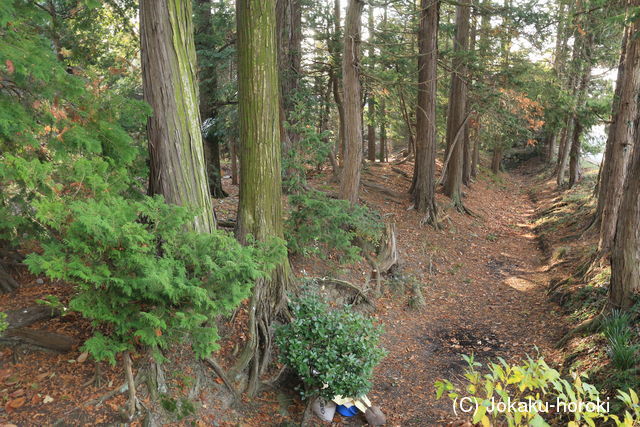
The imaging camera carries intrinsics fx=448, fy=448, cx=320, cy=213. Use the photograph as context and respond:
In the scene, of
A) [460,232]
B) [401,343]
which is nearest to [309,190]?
[401,343]

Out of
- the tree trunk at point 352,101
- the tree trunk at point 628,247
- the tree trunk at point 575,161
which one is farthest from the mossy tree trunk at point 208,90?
the tree trunk at point 575,161

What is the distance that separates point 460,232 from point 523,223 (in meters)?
4.46

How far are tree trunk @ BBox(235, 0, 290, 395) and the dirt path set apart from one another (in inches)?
81.0

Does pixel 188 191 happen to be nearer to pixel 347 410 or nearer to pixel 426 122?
pixel 347 410

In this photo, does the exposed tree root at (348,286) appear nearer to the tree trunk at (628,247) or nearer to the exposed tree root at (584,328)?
the exposed tree root at (584,328)

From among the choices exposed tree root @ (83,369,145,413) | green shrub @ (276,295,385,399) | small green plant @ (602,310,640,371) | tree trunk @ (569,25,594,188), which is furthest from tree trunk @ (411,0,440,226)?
exposed tree root @ (83,369,145,413)

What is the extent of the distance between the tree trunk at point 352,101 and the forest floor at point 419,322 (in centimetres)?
165

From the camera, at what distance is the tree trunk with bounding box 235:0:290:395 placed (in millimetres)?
6207

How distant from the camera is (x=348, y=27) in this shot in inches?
401

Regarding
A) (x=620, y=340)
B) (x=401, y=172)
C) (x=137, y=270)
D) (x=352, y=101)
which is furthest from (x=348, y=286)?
(x=401, y=172)

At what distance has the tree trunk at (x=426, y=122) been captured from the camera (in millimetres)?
13586

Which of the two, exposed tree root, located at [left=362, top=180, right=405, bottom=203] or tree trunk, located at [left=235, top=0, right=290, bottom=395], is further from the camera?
exposed tree root, located at [left=362, top=180, right=405, bottom=203]

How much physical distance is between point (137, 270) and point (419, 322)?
648cm

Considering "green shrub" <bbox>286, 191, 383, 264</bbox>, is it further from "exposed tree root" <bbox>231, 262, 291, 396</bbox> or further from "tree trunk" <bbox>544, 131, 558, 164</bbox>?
"tree trunk" <bbox>544, 131, 558, 164</bbox>
